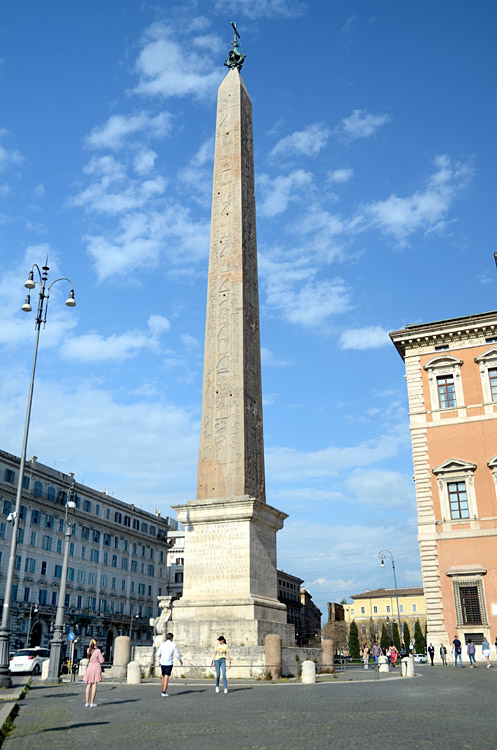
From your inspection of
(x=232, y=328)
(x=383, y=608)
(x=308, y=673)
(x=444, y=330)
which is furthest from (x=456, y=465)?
(x=383, y=608)

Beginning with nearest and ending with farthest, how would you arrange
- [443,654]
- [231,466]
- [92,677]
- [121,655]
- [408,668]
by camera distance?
[92,677], [231,466], [121,655], [408,668], [443,654]

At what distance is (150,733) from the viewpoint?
8562 millimetres

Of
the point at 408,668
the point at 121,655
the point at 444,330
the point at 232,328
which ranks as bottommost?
the point at 408,668

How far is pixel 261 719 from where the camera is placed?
9633 mm

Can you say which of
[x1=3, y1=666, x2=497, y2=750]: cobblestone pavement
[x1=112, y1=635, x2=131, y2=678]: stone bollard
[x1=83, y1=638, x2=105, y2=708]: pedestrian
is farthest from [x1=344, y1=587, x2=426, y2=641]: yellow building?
A: [x1=83, y1=638, x2=105, y2=708]: pedestrian

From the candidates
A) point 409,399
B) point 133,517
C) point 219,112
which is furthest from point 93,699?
point 133,517

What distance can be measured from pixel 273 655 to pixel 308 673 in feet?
3.11

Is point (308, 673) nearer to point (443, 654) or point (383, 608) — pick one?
point (443, 654)

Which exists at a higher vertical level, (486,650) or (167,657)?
(167,657)

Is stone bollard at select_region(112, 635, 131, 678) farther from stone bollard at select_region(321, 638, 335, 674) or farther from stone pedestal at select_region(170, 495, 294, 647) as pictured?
stone bollard at select_region(321, 638, 335, 674)

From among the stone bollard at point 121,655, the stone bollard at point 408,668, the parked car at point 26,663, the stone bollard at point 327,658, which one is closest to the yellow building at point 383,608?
the parked car at point 26,663

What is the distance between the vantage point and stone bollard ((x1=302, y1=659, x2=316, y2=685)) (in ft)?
54.2

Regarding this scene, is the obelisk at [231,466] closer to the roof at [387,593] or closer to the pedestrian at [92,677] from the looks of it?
the pedestrian at [92,677]

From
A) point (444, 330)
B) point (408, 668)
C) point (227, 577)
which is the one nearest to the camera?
point (227, 577)
